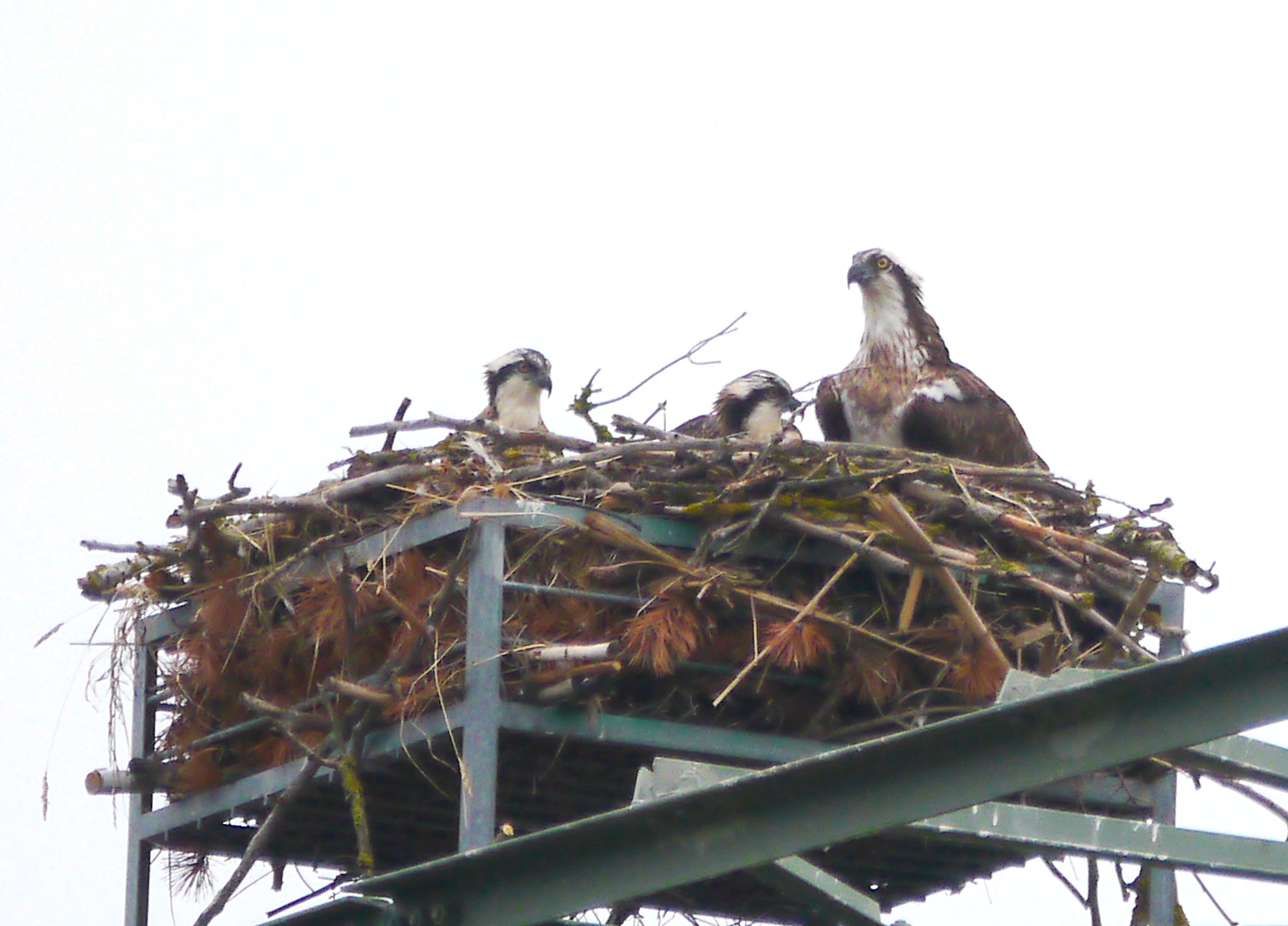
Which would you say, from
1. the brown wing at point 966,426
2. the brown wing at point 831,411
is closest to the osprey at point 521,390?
the brown wing at point 831,411

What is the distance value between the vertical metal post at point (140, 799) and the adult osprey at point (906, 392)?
3.41 m

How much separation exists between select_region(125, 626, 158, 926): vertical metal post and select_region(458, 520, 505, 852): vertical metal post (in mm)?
1807

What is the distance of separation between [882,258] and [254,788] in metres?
4.43

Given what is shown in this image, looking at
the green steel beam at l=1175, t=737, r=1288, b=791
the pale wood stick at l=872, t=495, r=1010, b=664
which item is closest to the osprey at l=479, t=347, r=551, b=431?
the pale wood stick at l=872, t=495, r=1010, b=664

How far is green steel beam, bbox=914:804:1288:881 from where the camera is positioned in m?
4.46

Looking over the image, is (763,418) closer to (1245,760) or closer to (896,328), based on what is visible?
(896,328)

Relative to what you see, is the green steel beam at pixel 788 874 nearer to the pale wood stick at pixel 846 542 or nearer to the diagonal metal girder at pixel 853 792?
the diagonal metal girder at pixel 853 792

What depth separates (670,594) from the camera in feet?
24.2

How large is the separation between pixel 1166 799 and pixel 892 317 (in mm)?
3478

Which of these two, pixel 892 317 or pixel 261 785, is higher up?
pixel 892 317

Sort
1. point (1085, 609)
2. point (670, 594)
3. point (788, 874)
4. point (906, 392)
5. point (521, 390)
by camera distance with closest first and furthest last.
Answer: point (788, 874), point (670, 594), point (1085, 609), point (906, 392), point (521, 390)

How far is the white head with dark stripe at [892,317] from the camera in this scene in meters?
10.6

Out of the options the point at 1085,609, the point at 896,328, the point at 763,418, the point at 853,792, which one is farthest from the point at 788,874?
the point at 896,328

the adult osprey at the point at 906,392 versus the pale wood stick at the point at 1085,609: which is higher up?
the adult osprey at the point at 906,392
